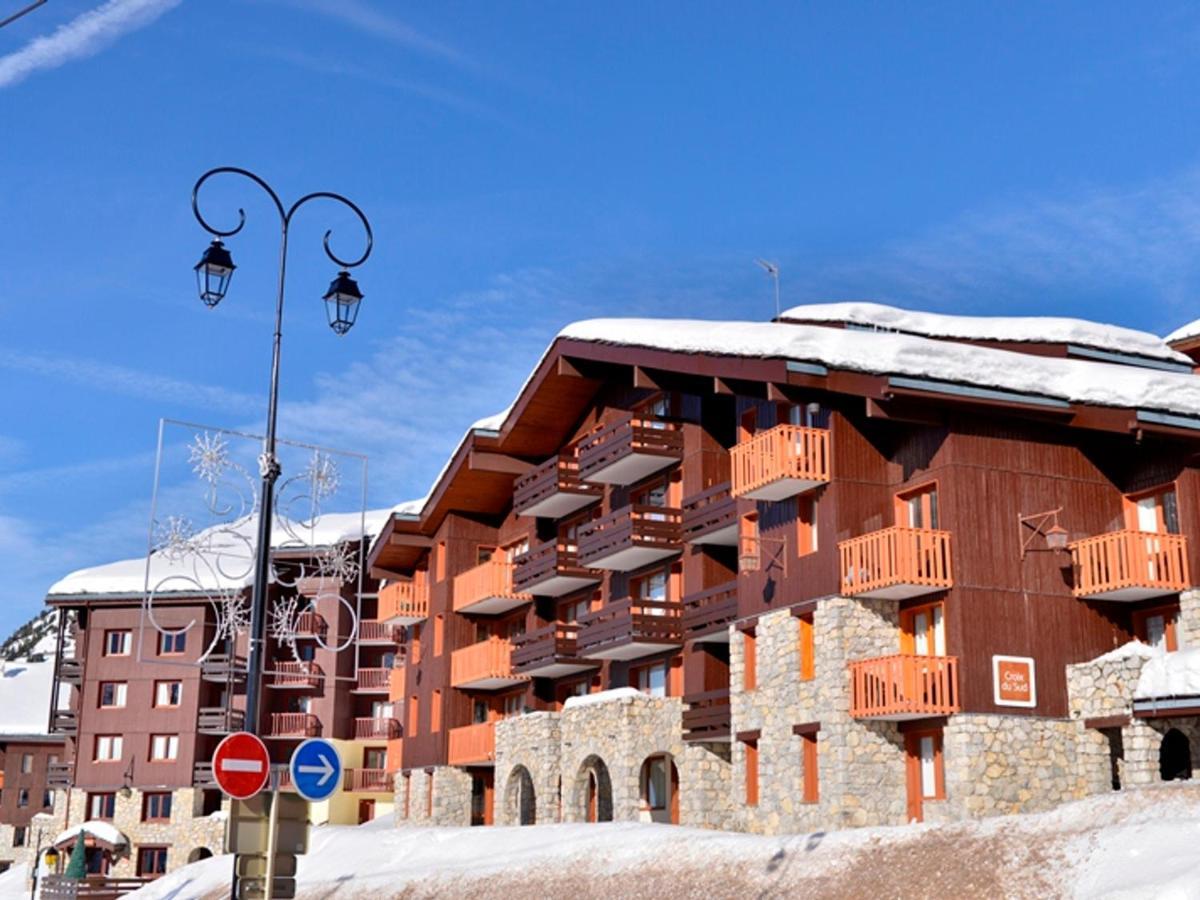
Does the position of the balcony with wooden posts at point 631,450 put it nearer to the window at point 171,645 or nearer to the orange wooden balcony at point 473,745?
the orange wooden balcony at point 473,745

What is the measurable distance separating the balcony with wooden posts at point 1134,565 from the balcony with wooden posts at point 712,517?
815 centimetres

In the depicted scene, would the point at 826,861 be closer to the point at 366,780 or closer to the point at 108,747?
the point at 366,780

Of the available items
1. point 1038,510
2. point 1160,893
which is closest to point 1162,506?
point 1038,510

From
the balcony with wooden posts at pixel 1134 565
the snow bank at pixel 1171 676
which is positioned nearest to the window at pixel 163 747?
the balcony with wooden posts at pixel 1134 565

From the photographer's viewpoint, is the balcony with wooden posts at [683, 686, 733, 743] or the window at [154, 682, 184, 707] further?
the window at [154, 682, 184, 707]

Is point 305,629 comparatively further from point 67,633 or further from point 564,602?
point 564,602

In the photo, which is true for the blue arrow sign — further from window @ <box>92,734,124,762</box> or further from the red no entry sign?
window @ <box>92,734,124,762</box>

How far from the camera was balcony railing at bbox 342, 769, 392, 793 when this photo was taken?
212ft

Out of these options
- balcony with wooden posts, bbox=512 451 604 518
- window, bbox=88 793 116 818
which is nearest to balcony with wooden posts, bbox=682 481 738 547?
balcony with wooden posts, bbox=512 451 604 518

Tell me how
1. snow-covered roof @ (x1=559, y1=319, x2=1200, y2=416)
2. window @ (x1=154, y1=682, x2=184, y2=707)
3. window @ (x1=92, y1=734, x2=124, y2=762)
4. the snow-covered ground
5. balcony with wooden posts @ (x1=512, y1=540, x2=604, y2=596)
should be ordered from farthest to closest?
window @ (x1=92, y1=734, x2=124, y2=762), window @ (x1=154, y1=682, x2=184, y2=707), balcony with wooden posts @ (x1=512, y1=540, x2=604, y2=596), snow-covered roof @ (x1=559, y1=319, x2=1200, y2=416), the snow-covered ground

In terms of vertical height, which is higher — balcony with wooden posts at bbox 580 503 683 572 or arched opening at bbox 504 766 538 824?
balcony with wooden posts at bbox 580 503 683 572

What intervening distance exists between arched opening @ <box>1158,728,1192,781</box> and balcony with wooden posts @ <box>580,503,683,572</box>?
12.3 meters

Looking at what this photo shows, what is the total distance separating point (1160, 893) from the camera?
1762 centimetres

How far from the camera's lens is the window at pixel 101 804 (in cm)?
6925
